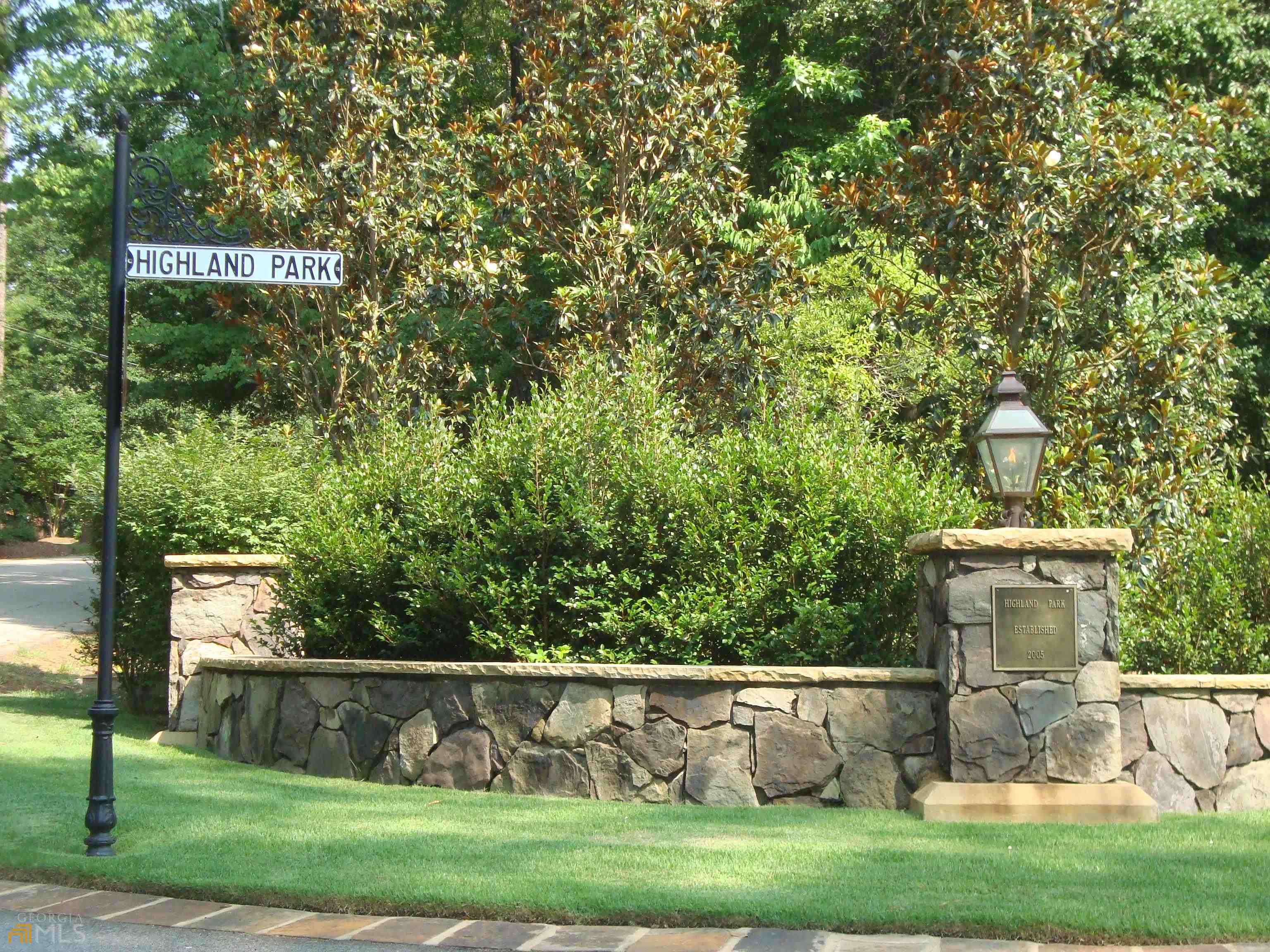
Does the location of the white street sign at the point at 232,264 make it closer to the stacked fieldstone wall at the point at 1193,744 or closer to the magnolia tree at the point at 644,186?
the stacked fieldstone wall at the point at 1193,744

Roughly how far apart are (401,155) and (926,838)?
36.6 ft

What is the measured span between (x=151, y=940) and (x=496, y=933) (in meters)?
1.43

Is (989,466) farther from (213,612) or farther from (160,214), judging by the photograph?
(213,612)

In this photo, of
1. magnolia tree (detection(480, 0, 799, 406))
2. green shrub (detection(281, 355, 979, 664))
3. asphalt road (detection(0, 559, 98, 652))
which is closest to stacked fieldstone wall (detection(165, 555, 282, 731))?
green shrub (detection(281, 355, 979, 664))

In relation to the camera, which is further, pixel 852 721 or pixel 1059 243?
pixel 1059 243

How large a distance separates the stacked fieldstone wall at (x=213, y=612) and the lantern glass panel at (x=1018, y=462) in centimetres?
610

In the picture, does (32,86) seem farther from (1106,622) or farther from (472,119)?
(1106,622)

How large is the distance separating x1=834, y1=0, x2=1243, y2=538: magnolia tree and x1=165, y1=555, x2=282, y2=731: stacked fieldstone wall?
6.70 meters

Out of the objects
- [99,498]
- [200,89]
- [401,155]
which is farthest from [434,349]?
[200,89]

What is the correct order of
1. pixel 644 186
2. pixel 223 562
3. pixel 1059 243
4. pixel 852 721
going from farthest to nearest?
pixel 644 186, pixel 1059 243, pixel 223 562, pixel 852 721

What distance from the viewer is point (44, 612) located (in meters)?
20.9

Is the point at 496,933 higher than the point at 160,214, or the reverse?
the point at 160,214

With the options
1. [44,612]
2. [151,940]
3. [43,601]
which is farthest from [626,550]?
[43,601]

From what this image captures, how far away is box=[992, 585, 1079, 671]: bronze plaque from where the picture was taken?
299 inches
